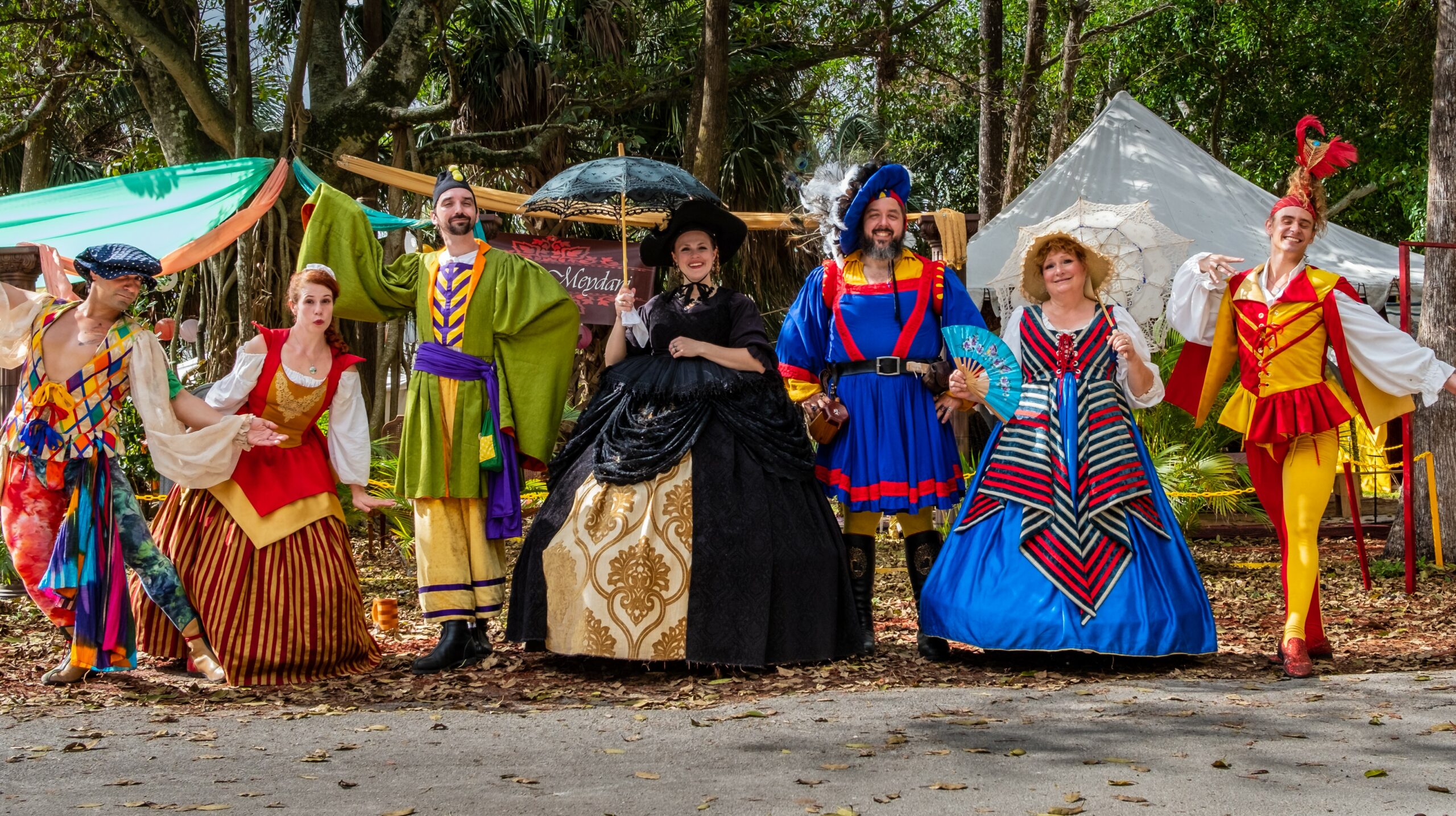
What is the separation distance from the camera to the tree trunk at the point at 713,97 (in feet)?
24.9

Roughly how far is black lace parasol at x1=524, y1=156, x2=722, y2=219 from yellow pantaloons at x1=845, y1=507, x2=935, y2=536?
1287mm

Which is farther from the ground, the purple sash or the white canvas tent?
the white canvas tent

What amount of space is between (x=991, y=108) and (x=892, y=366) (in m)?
5.77

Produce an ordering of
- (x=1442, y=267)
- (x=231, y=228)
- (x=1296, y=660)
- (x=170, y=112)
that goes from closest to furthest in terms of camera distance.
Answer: (x=1296, y=660) < (x=231, y=228) < (x=1442, y=267) < (x=170, y=112)

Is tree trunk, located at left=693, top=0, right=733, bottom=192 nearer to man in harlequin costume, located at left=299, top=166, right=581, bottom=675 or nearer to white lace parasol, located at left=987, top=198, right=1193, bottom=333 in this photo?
man in harlequin costume, located at left=299, top=166, right=581, bottom=675

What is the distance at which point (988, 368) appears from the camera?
15.0 feet

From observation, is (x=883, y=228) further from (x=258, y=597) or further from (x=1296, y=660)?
(x=258, y=597)

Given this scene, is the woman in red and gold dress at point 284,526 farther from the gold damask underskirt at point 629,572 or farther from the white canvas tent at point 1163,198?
the white canvas tent at point 1163,198

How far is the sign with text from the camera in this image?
7684 mm

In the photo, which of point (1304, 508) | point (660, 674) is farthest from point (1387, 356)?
point (660, 674)

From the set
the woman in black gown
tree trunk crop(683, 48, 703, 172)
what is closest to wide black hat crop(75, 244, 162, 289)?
the woman in black gown

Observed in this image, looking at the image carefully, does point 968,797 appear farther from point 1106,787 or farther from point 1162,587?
point 1162,587

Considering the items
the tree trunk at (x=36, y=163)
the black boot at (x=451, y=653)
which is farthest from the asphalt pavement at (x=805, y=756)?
the tree trunk at (x=36, y=163)

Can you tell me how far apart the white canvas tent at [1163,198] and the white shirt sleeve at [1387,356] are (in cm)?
420
